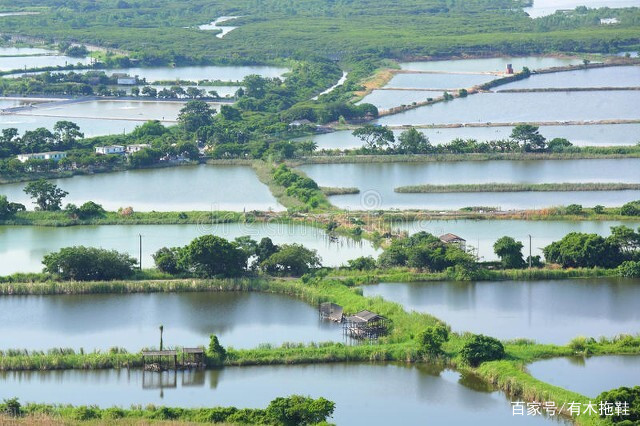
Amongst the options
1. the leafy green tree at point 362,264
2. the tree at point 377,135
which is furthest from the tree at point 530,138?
the leafy green tree at point 362,264

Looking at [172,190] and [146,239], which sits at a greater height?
[172,190]

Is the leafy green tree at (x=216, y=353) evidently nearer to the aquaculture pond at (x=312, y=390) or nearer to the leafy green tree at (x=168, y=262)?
the aquaculture pond at (x=312, y=390)

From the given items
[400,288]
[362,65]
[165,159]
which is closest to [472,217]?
[400,288]

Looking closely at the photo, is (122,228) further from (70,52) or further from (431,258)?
(70,52)

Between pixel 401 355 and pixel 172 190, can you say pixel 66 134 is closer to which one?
pixel 172 190

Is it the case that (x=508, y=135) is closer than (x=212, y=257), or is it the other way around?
(x=212, y=257)

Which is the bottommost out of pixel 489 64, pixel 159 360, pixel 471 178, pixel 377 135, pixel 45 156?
pixel 159 360

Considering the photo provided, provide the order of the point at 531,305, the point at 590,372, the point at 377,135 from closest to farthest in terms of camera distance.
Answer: the point at 590,372
the point at 531,305
the point at 377,135

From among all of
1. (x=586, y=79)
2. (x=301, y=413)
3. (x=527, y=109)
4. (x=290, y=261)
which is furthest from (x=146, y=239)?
(x=586, y=79)

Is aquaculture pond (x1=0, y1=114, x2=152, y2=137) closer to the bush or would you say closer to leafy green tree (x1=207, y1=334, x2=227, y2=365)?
the bush
